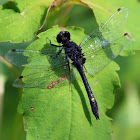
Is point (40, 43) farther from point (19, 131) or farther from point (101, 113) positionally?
point (19, 131)

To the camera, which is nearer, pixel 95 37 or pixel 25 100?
pixel 25 100

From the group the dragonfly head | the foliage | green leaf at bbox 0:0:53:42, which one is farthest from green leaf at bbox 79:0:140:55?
green leaf at bbox 0:0:53:42

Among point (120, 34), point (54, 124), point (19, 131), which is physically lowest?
point (19, 131)

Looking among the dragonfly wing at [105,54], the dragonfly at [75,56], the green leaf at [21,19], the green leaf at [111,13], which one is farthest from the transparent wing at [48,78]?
the green leaf at [111,13]

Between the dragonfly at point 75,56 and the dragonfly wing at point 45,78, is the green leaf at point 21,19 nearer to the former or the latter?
the dragonfly at point 75,56

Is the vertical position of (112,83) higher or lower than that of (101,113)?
higher

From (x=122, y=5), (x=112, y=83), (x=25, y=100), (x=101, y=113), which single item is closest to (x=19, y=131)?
(x=25, y=100)
